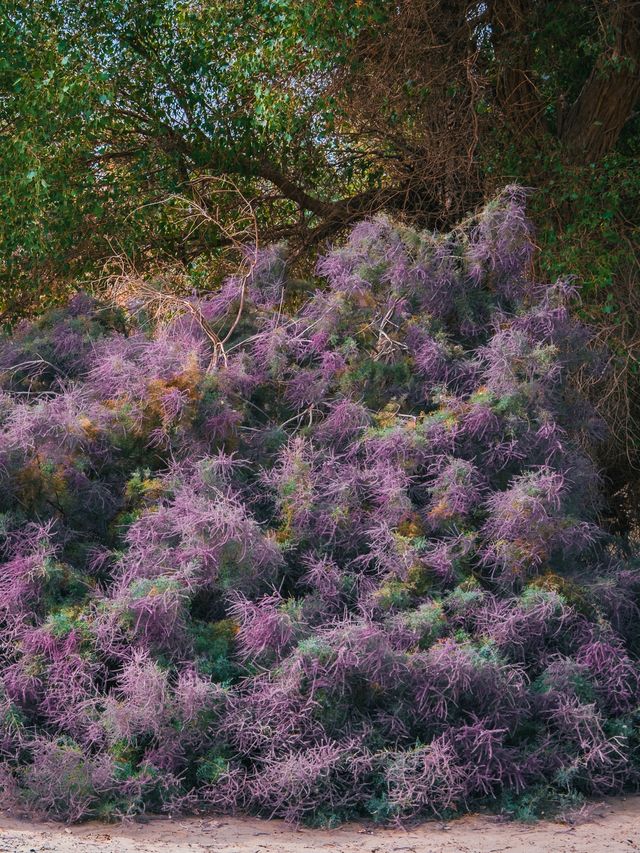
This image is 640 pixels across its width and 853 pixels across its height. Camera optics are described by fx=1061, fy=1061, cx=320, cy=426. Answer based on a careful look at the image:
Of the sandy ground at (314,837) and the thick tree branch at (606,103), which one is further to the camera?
the thick tree branch at (606,103)

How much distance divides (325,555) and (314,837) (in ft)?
5.29

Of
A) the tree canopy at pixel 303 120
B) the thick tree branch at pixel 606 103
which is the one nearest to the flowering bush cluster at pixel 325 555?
the tree canopy at pixel 303 120

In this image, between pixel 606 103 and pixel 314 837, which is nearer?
pixel 314 837

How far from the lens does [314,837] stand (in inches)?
186

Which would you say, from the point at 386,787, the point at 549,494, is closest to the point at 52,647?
the point at 386,787

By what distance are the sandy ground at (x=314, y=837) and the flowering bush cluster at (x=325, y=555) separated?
13 centimetres

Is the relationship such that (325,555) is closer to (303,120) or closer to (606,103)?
(303,120)

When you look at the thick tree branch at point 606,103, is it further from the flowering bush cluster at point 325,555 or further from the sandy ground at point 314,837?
the sandy ground at point 314,837

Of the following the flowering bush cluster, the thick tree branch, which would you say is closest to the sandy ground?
the flowering bush cluster

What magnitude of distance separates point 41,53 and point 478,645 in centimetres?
589

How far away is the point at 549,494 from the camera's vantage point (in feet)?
19.2

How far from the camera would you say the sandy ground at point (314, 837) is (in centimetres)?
445

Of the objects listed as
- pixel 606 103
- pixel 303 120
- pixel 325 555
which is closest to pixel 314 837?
pixel 325 555

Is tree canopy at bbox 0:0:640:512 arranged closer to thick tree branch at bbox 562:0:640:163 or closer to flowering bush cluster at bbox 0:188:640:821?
thick tree branch at bbox 562:0:640:163
